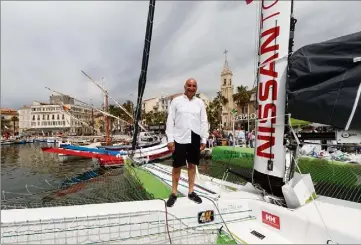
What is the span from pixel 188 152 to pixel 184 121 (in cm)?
54

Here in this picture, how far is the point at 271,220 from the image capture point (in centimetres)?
350

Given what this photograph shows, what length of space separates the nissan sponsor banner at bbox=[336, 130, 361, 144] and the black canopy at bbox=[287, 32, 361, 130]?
0.13 metres

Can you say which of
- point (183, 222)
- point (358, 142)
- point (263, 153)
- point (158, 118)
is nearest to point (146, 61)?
point (263, 153)

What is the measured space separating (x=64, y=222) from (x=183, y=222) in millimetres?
1571

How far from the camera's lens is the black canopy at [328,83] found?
10.5ft

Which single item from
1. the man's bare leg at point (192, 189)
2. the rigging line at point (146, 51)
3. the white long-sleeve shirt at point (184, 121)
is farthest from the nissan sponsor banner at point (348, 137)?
the rigging line at point (146, 51)

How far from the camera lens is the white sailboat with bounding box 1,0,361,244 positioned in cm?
291

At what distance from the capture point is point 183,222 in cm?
342

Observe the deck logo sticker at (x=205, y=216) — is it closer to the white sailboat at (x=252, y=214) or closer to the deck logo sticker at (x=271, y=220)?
the white sailboat at (x=252, y=214)

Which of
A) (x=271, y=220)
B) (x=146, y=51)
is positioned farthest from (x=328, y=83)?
(x=146, y=51)

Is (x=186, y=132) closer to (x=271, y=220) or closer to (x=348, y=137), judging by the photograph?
(x=271, y=220)

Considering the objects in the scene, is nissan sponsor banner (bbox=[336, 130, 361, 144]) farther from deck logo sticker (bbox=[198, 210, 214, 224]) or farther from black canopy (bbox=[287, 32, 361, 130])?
deck logo sticker (bbox=[198, 210, 214, 224])

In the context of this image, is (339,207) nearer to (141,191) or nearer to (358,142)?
(358,142)

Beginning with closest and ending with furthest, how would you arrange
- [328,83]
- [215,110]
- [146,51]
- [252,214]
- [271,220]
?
[328,83] < [271,220] < [252,214] < [146,51] < [215,110]
